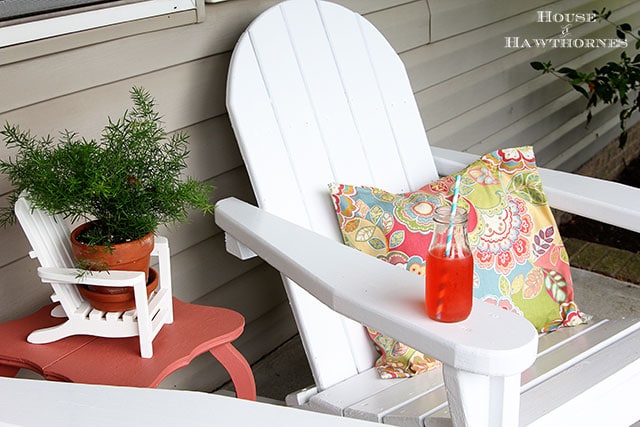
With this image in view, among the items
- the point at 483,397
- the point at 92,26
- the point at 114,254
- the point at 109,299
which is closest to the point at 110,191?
the point at 114,254

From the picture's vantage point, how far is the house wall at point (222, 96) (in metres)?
1.66

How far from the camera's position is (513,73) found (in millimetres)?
3242

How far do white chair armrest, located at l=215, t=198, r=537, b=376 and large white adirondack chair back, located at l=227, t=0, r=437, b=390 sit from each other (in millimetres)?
209

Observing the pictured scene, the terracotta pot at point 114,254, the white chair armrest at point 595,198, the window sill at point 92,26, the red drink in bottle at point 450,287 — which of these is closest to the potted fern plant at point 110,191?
the terracotta pot at point 114,254

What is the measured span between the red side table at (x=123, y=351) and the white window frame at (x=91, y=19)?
54cm

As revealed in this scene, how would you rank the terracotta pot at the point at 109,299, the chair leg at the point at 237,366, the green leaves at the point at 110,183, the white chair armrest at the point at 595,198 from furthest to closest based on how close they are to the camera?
the white chair armrest at the point at 595,198 → the chair leg at the point at 237,366 → the terracotta pot at the point at 109,299 → the green leaves at the point at 110,183

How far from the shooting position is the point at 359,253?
4.93ft

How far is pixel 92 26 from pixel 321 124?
612 mm

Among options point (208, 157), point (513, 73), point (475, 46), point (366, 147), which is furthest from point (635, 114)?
point (208, 157)

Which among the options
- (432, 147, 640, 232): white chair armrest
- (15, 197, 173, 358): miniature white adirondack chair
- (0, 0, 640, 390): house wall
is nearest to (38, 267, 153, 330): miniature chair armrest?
(15, 197, 173, 358): miniature white adirondack chair

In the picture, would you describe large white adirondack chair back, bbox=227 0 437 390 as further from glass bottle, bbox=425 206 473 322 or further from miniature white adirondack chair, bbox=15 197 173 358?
glass bottle, bbox=425 206 473 322

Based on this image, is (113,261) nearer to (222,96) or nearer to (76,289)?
(76,289)

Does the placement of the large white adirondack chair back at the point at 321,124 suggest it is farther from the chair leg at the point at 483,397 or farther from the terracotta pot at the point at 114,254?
the chair leg at the point at 483,397

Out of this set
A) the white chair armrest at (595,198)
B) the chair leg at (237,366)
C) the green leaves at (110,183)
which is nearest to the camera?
the green leaves at (110,183)
